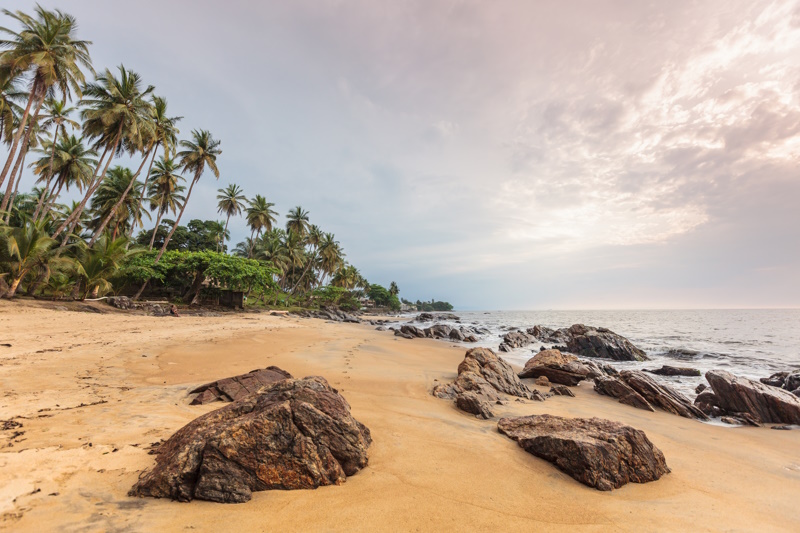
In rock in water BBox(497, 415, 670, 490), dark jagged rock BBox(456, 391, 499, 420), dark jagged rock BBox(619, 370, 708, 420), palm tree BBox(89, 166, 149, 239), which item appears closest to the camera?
rock in water BBox(497, 415, 670, 490)

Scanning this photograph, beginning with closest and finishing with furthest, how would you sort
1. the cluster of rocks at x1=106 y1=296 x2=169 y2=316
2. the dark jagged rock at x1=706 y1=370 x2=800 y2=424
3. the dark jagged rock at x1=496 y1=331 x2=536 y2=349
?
the dark jagged rock at x1=706 y1=370 x2=800 y2=424, the cluster of rocks at x1=106 y1=296 x2=169 y2=316, the dark jagged rock at x1=496 y1=331 x2=536 y2=349

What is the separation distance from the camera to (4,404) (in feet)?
15.8

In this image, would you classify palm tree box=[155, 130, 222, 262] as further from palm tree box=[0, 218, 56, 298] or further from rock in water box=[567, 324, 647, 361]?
rock in water box=[567, 324, 647, 361]

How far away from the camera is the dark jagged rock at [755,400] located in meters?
8.29

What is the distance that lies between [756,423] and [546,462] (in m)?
8.32

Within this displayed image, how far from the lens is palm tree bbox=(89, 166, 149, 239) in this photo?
37406mm

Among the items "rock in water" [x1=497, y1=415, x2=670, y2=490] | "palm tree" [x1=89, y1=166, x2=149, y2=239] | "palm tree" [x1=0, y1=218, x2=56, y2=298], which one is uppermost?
"palm tree" [x1=89, y1=166, x2=149, y2=239]

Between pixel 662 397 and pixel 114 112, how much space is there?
39.1 m

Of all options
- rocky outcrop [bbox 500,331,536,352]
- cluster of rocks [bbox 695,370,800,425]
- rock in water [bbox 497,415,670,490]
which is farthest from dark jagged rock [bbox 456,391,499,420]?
rocky outcrop [bbox 500,331,536,352]

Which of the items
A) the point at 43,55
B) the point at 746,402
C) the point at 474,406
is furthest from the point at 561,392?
the point at 43,55

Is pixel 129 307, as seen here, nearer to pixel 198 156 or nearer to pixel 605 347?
pixel 198 156

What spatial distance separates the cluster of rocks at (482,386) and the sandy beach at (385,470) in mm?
390

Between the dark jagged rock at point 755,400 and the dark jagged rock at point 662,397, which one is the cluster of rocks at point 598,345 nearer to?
the dark jagged rock at point 755,400

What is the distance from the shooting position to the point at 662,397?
913cm
